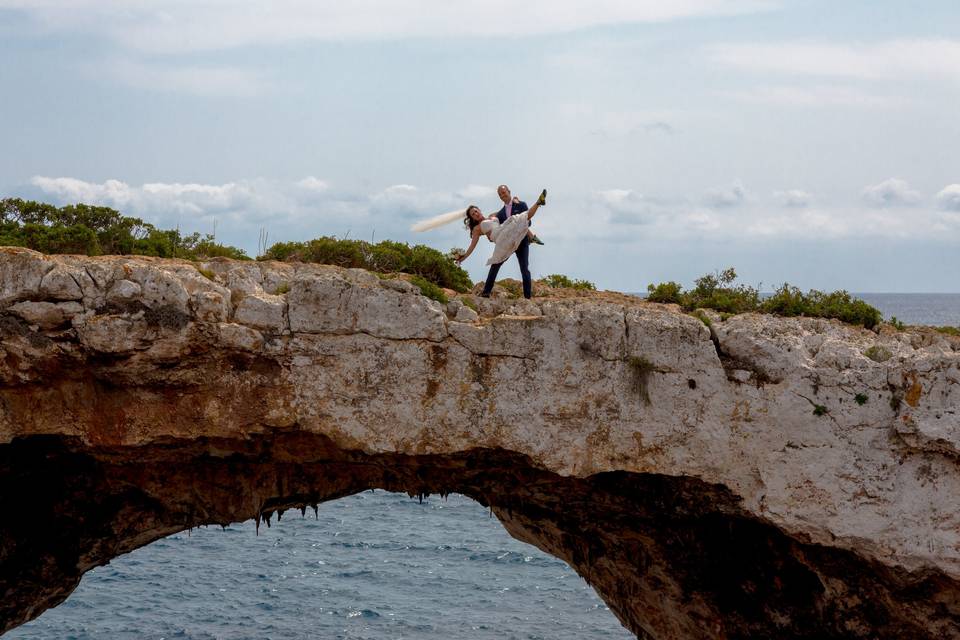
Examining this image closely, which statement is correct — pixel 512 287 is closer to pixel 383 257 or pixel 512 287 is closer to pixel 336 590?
pixel 383 257

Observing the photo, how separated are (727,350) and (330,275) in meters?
4.82

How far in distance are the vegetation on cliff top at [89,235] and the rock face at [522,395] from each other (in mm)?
3133

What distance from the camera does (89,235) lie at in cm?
1689

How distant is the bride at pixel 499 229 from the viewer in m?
14.2

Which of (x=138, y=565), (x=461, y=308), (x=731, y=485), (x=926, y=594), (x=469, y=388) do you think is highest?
(x=461, y=308)

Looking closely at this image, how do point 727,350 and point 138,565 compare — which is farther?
point 138,565

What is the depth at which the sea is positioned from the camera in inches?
1044

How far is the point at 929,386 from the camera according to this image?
1338cm

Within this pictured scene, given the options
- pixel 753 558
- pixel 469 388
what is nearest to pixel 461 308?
pixel 469 388

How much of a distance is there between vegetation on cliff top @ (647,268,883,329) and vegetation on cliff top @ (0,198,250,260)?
6.55m

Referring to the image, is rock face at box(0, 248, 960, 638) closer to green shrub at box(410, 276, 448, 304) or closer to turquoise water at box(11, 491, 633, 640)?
green shrub at box(410, 276, 448, 304)

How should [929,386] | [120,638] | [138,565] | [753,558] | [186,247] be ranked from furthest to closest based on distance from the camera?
[138,565], [120,638], [186,247], [753,558], [929,386]

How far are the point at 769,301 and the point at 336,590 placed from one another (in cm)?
1764

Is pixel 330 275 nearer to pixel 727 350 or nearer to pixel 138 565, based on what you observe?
pixel 727 350
